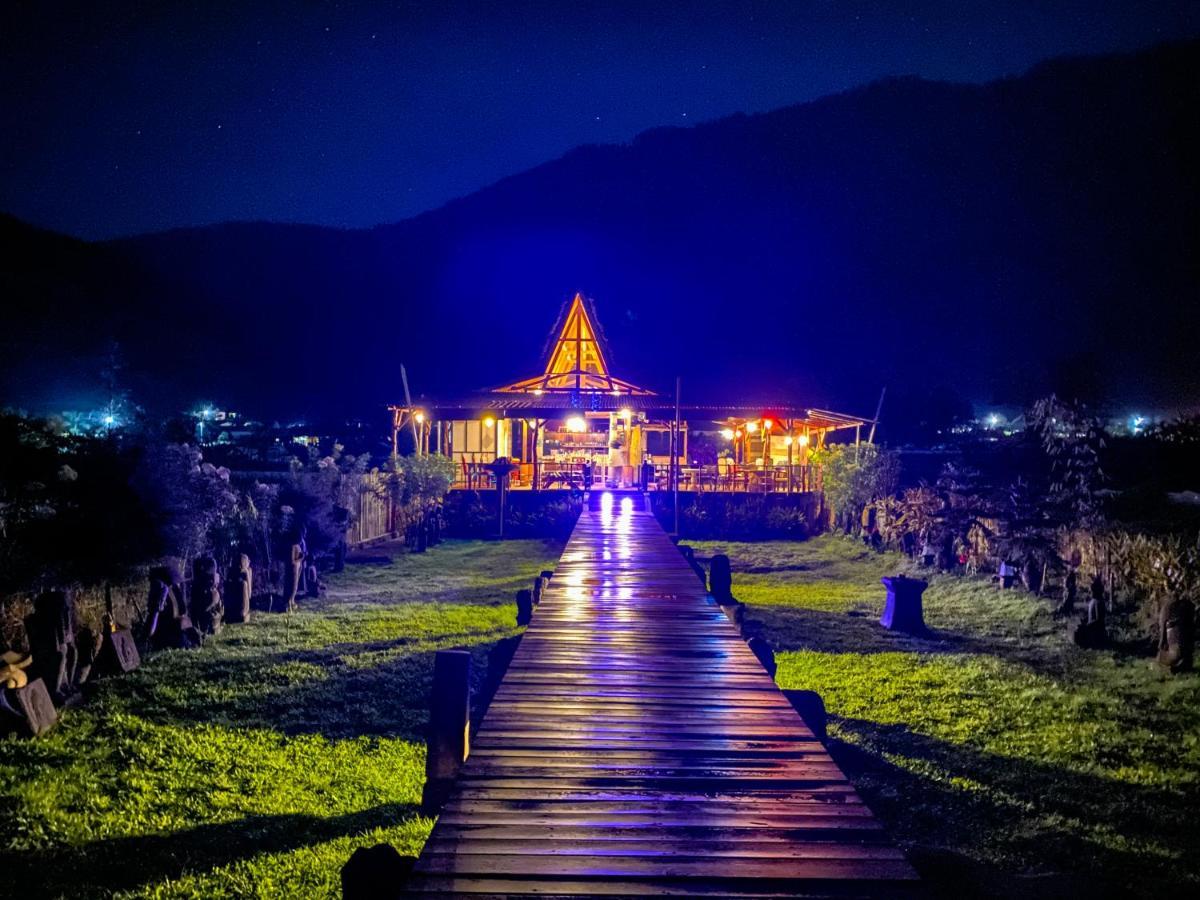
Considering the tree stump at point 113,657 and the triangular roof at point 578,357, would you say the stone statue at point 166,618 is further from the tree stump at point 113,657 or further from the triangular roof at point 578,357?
the triangular roof at point 578,357

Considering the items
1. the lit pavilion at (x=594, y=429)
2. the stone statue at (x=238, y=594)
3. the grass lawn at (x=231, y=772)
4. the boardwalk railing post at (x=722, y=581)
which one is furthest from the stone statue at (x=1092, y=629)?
the lit pavilion at (x=594, y=429)

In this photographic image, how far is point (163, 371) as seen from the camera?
65.1m

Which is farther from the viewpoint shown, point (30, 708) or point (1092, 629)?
point (1092, 629)

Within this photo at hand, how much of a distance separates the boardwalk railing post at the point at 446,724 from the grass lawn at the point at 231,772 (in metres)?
0.32

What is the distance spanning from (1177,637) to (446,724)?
850 cm

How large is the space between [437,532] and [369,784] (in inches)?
625

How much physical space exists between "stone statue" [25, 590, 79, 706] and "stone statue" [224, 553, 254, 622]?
142 inches

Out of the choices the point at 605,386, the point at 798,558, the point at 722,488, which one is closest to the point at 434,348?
the point at 605,386

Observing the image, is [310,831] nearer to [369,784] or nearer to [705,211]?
[369,784]

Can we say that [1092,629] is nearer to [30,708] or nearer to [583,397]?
[30,708]

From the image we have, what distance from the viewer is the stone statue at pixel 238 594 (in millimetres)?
10883

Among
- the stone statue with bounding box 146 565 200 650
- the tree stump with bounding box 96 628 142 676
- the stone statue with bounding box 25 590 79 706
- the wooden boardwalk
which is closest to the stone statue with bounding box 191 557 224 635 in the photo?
the stone statue with bounding box 146 565 200 650

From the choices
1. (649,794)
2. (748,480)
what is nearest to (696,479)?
(748,480)

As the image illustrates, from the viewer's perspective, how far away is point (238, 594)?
35.9ft
